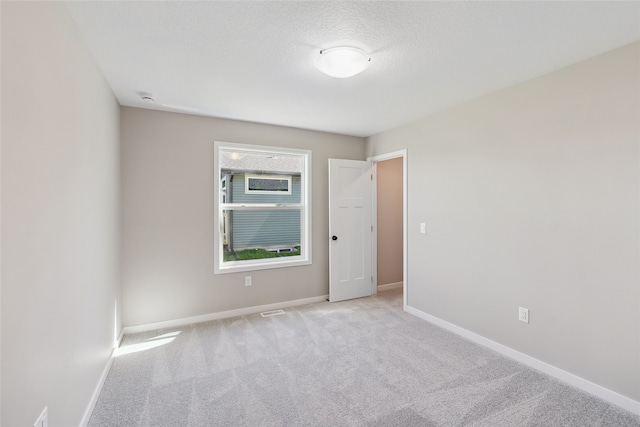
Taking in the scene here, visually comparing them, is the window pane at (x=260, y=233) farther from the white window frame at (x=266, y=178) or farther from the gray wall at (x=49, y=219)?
the gray wall at (x=49, y=219)

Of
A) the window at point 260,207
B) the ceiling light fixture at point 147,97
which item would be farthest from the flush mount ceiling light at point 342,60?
the window at point 260,207

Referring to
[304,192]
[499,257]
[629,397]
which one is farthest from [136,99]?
[629,397]

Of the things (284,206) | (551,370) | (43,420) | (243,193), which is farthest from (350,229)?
(43,420)

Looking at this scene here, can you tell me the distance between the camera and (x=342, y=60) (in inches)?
80.6

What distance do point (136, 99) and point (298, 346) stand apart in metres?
3.00

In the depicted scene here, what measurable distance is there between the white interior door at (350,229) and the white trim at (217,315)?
0.43 m

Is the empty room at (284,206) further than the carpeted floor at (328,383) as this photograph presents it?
No

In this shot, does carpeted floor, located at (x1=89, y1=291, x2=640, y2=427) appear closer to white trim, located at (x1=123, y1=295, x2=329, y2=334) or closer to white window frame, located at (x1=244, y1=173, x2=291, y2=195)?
white trim, located at (x1=123, y1=295, x2=329, y2=334)

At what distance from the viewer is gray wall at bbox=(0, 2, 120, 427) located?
108 cm

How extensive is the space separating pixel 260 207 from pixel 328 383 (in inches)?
94.9

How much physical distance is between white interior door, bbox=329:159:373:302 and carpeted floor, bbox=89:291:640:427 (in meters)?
1.09

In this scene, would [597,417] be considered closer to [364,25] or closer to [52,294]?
[364,25]

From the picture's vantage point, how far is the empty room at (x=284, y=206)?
59.4 inches

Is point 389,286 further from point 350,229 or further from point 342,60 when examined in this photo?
point 342,60
